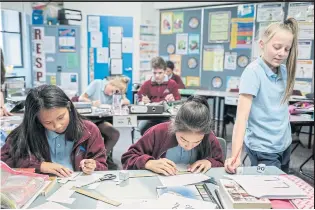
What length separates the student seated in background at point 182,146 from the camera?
1374mm

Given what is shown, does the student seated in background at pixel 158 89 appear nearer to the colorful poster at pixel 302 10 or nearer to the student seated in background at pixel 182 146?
the student seated in background at pixel 182 146

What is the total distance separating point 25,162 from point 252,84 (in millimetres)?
1061

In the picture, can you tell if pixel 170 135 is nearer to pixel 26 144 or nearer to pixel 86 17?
pixel 26 144

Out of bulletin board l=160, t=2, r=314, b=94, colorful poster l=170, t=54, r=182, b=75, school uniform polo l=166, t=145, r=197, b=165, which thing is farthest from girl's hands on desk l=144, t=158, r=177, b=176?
colorful poster l=170, t=54, r=182, b=75

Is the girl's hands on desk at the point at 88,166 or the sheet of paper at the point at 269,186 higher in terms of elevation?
the girl's hands on desk at the point at 88,166

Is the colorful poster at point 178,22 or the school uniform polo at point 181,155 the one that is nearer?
the school uniform polo at point 181,155

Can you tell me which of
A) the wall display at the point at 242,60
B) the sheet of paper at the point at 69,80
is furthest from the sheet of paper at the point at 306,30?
the sheet of paper at the point at 69,80

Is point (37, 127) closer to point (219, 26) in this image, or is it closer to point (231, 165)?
point (231, 165)

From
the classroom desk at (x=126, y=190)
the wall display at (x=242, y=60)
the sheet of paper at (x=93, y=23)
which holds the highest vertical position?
the sheet of paper at (x=93, y=23)

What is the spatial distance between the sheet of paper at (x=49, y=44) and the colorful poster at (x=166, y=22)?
6.26ft

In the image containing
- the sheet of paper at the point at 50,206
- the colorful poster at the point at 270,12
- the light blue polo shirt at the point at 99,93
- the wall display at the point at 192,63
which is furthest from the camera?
the wall display at the point at 192,63

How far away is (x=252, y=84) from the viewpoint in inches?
56.8

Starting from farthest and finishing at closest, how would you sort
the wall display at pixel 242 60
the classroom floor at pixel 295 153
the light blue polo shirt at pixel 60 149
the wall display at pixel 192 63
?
the wall display at pixel 192 63 → the wall display at pixel 242 60 → the classroom floor at pixel 295 153 → the light blue polo shirt at pixel 60 149

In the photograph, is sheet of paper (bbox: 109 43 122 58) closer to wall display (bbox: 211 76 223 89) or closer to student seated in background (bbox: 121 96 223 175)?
wall display (bbox: 211 76 223 89)
